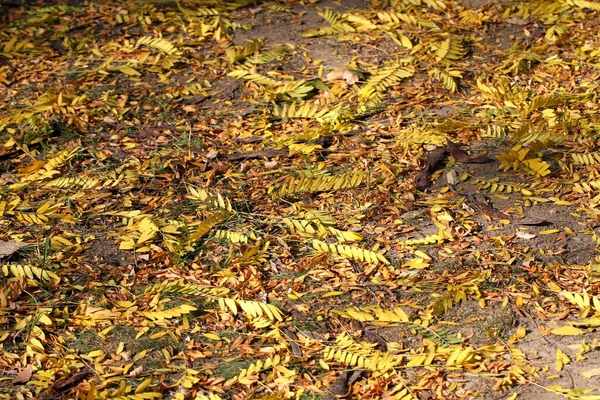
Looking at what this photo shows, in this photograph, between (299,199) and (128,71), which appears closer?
(299,199)

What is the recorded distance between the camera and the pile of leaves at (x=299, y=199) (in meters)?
3.24

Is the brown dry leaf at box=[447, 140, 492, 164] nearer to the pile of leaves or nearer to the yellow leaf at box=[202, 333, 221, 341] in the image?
the pile of leaves

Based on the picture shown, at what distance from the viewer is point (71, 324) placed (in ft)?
11.3

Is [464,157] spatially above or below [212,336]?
above

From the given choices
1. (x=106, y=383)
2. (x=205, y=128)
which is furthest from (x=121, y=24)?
(x=106, y=383)

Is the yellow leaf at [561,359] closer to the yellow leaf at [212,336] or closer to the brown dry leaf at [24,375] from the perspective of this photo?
the yellow leaf at [212,336]

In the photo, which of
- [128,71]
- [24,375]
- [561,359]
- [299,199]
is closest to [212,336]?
[24,375]

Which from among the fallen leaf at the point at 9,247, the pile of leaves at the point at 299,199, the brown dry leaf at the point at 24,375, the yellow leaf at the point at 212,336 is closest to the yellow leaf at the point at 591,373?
the pile of leaves at the point at 299,199

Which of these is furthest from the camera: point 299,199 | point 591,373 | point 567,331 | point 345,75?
point 345,75

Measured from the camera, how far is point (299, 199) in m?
4.18

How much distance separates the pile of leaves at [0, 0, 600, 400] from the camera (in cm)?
324

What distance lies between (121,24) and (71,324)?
3.03m

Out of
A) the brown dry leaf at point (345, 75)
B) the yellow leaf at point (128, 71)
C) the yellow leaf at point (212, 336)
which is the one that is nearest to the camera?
the yellow leaf at point (212, 336)

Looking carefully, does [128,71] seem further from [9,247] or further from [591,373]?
[591,373]
